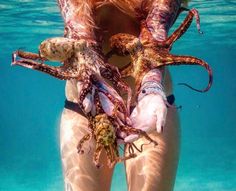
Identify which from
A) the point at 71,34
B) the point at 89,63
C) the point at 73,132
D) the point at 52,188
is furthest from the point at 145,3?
the point at 52,188

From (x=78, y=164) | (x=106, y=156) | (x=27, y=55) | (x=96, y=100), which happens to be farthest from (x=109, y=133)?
(x=78, y=164)

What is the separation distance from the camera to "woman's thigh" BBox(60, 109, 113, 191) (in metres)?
3.85

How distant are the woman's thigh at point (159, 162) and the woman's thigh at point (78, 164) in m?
0.28

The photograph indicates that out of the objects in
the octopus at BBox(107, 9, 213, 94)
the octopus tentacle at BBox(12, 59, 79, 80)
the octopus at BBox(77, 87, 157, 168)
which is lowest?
the octopus at BBox(77, 87, 157, 168)

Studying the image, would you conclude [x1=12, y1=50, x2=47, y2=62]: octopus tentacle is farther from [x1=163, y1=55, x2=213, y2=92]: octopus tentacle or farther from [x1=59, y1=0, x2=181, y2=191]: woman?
[x1=59, y1=0, x2=181, y2=191]: woman

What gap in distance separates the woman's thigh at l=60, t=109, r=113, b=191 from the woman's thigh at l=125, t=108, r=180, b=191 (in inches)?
11.2

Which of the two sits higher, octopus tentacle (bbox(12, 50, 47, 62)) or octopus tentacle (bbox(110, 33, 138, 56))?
octopus tentacle (bbox(110, 33, 138, 56))

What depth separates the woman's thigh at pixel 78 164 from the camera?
12.6ft

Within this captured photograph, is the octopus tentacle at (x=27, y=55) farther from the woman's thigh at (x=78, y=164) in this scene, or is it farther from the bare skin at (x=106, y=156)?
the woman's thigh at (x=78, y=164)

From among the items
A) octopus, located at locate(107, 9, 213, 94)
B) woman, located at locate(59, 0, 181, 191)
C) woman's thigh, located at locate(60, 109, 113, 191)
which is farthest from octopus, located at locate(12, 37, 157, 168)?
woman's thigh, located at locate(60, 109, 113, 191)

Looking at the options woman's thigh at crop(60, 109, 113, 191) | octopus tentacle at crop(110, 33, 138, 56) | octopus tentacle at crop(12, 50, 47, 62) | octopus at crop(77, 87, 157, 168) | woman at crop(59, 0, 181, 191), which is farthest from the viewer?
woman's thigh at crop(60, 109, 113, 191)

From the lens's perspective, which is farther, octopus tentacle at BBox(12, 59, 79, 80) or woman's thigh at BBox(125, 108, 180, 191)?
woman's thigh at BBox(125, 108, 180, 191)

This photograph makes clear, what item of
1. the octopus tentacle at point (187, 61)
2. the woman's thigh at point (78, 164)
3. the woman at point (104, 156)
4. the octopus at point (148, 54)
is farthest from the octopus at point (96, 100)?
the woman's thigh at point (78, 164)

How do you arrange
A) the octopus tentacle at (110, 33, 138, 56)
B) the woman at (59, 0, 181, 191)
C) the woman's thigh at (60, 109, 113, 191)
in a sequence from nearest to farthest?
the octopus tentacle at (110, 33, 138, 56) → the woman at (59, 0, 181, 191) → the woman's thigh at (60, 109, 113, 191)
